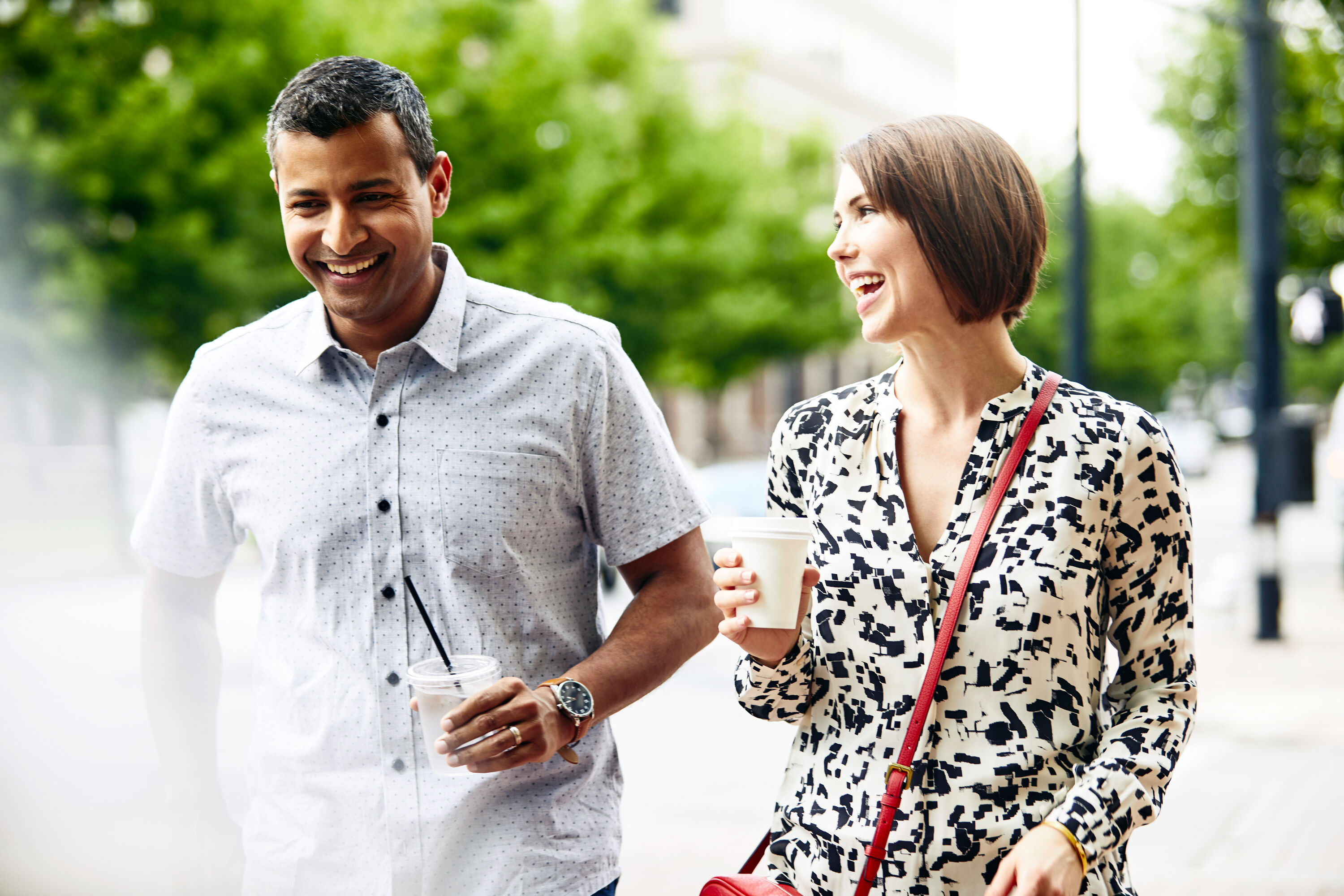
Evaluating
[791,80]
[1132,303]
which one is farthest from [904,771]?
[791,80]

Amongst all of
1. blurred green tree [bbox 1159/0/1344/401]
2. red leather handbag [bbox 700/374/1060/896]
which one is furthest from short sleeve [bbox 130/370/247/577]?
blurred green tree [bbox 1159/0/1344/401]

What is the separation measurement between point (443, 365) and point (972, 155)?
37.5 inches

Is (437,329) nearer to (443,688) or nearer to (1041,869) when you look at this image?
(443,688)

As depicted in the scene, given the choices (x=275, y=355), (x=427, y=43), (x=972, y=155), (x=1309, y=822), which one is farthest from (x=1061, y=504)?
(x=427, y=43)

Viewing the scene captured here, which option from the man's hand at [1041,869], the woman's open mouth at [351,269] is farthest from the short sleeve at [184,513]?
the man's hand at [1041,869]

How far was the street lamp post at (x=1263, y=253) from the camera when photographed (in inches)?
418

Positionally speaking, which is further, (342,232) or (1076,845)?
(342,232)

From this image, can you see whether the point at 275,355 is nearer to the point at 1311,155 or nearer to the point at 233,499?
the point at 233,499

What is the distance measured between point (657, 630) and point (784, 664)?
27 cm

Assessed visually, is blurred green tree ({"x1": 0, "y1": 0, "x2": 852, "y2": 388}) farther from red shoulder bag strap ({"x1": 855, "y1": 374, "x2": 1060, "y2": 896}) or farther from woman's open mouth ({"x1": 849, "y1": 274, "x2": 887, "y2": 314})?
red shoulder bag strap ({"x1": 855, "y1": 374, "x2": 1060, "y2": 896})

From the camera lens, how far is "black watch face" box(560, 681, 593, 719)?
2.06 metres

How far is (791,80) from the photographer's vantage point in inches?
1980

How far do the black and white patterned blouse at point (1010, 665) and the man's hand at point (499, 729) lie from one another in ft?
1.26

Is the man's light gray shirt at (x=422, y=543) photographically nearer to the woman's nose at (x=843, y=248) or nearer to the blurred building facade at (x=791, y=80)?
the woman's nose at (x=843, y=248)
